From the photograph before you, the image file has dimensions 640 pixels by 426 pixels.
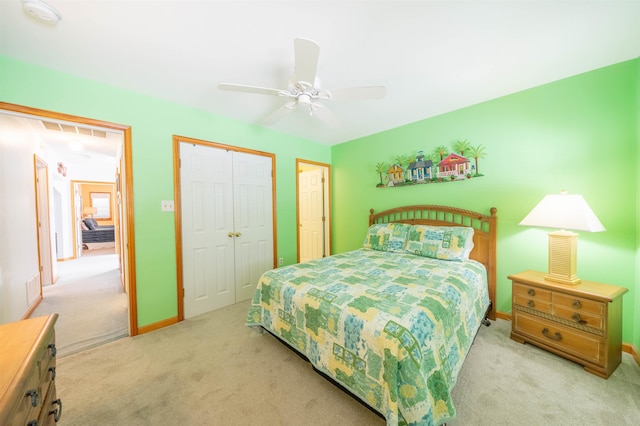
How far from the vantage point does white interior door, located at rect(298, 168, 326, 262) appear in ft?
14.9

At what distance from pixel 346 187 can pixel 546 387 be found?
10.9ft

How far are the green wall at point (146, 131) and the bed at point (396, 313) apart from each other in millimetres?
1169

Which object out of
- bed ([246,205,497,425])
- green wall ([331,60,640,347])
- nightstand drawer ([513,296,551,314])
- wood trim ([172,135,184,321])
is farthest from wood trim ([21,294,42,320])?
nightstand drawer ([513,296,551,314])

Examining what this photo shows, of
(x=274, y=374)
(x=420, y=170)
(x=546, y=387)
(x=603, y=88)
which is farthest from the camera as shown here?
(x=420, y=170)

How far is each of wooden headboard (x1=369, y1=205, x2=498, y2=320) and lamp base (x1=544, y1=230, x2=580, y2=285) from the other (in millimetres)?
584

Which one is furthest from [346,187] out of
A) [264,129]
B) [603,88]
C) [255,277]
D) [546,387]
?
[546,387]

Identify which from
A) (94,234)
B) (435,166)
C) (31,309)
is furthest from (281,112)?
(94,234)

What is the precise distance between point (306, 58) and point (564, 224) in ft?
7.70

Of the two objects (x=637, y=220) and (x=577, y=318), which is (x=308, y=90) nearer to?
(x=577, y=318)

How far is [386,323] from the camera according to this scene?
4.27 ft

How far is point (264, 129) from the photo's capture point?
342 cm

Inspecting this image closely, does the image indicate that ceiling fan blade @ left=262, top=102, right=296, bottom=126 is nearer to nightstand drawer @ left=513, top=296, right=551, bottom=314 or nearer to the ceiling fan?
the ceiling fan

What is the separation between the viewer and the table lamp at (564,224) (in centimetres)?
182

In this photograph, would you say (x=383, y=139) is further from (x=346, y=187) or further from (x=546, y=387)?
(x=546, y=387)
